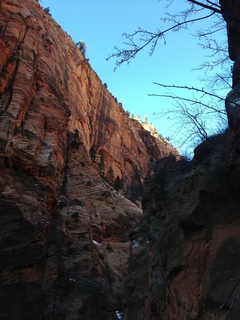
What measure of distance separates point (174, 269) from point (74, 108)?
3821 centimetres

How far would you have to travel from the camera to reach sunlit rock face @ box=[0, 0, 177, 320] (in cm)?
1725

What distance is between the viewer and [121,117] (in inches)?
2505

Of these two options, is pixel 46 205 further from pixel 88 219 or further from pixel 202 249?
pixel 202 249

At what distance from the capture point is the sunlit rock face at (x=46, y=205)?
56.6 feet

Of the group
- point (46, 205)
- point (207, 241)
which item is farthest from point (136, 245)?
point (207, 241)

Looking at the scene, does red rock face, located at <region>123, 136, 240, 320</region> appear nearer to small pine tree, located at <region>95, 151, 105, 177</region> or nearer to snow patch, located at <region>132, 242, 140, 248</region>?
snow patch, located at <region>132, 242, 140, 248</region>

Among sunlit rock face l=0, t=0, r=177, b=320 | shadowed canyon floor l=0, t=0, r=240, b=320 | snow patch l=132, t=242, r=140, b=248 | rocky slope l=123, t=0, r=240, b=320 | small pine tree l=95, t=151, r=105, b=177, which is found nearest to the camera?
rocky slope l=123, t=0, r=240, b=320

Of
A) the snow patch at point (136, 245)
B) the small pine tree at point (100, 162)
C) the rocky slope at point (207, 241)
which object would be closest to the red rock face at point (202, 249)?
the rocky slope at point (207, 241)

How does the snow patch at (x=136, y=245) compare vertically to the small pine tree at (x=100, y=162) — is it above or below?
below

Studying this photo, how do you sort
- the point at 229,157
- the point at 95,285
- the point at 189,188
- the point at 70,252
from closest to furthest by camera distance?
the point at 229,157 < the point at 189,188 < the point at 95,285 < the point at 70,252

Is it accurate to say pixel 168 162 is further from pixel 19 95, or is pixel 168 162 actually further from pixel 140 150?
pixel 140 150

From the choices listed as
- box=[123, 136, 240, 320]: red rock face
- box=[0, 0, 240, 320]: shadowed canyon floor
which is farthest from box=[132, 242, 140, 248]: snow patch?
box=[123, 136, 240, 320]: red rock face

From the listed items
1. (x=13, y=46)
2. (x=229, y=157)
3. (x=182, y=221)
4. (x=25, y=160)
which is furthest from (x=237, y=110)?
(x=13, y=46)

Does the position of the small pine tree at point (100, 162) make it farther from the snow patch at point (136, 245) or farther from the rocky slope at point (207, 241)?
the rocky slope at point (207, 241)
